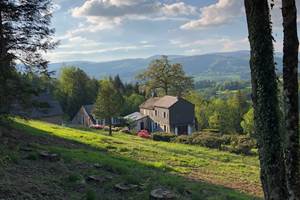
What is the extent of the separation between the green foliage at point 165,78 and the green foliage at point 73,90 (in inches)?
671

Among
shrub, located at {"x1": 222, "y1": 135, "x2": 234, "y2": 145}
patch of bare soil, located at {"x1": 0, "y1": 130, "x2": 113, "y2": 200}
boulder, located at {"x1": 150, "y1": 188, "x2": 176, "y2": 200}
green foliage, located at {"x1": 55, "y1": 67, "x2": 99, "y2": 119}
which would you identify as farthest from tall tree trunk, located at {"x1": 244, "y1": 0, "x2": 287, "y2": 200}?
green foliage, located at {"x1": 55, "y1": 67, "x2": 99, "y2": 119}

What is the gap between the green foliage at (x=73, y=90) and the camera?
91000mm

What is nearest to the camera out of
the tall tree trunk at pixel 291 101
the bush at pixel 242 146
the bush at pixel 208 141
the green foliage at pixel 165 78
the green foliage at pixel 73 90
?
the tall tree trunk at pixel 291 101

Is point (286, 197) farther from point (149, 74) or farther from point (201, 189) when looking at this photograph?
point (149, 74)

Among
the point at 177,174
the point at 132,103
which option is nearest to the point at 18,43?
the point at 177,174

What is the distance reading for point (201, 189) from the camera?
1631 cm

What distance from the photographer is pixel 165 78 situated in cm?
7994

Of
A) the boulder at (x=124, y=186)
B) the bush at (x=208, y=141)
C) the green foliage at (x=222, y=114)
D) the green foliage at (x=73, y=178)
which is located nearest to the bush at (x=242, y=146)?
the bush at (x=208, y=141)

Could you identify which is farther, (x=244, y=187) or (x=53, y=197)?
(x=244, y=187)

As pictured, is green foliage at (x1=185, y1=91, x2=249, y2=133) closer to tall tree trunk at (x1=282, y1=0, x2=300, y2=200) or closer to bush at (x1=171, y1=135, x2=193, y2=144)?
bush at (x1=171, y1=135, x2=193, y2=144)

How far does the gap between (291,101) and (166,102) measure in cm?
6655

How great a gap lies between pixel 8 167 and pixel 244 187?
11.2 metres

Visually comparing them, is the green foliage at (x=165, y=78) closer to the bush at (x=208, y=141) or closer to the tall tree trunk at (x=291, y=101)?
the bush at (x=208, y=141)

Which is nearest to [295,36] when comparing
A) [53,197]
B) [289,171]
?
[289,171]
